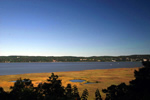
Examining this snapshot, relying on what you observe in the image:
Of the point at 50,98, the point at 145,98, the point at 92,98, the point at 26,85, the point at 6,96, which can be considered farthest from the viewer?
the point at 92,98

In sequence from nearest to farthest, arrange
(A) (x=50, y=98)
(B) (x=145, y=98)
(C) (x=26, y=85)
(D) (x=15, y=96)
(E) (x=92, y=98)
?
1. (B) (x=145, y=98)
2. (A) (x=50, y=98)
3. (D) (x=15, y=96)
4. (C) (x=26, y=85)
5. (E) (x=92, y=98)

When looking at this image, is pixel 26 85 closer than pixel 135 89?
No

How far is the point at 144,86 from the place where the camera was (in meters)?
13.5

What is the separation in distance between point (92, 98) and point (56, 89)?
1879 cm

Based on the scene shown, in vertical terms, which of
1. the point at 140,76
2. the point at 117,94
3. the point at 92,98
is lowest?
the point at 92,98

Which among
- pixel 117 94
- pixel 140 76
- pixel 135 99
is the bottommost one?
pixel 117 94

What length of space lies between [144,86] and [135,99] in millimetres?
3045

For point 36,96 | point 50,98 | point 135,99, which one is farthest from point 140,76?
point 36,96

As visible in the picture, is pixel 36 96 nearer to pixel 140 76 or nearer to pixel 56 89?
pixel 56 89

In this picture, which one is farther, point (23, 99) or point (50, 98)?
point (23, 99)

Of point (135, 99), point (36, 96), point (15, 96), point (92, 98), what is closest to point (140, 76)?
point (135, 99)

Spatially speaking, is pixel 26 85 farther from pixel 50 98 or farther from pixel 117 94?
pixel 117 94

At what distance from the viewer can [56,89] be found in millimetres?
17125

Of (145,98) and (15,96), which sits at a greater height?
(145,98)
